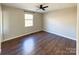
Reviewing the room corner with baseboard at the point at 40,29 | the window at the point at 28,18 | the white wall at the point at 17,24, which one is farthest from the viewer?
the window at the point at 28,18

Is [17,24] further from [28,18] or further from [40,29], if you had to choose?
[40,29]

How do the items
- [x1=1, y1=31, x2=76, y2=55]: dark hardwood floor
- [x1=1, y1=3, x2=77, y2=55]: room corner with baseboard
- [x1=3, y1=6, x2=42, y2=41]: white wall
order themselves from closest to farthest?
[x1=1, y1=31, x2=76, y2=55]: dark hardwood floor < [x1=1, y1=3, x2=77, y2=55]: room corner with baseboard < [x1=3, y1=6, x2=42, y2=41]: white wall

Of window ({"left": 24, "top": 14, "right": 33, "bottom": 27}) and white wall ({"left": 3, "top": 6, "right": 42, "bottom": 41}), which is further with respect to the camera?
window ({"left": 24, "top": 14, "right": 33, "bottom": 27})

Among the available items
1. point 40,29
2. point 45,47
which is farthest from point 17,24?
point 45,47

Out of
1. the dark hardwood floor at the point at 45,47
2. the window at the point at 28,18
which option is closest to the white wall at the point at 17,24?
the window at the point at 28,18

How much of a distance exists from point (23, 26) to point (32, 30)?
87cm

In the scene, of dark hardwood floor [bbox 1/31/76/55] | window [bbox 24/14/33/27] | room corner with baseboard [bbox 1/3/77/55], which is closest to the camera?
dark hardwood floor [bbox 1/31/76/55]

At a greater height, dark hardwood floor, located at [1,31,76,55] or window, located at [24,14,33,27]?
window, located at [24,14,33,27]

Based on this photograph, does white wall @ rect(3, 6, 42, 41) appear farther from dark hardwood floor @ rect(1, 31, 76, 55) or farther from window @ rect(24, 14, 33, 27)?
dark hardwood floor @ rect(1, 31, 76, 55)

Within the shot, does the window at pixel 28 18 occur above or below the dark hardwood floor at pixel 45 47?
above

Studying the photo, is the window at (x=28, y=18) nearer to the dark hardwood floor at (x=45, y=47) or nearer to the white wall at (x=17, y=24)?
the white wall at (x=17, y=24)

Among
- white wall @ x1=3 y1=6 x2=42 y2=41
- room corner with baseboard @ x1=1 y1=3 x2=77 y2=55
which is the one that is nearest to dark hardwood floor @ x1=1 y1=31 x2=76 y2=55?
room corner with baseboard @ x1=1 y1=3 x2=77 y2=55

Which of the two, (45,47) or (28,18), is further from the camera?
(28,18)
